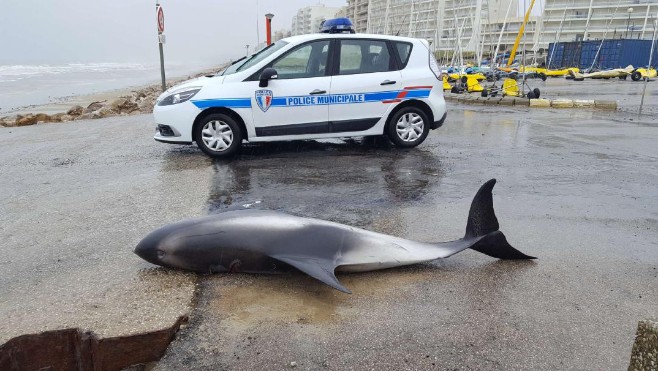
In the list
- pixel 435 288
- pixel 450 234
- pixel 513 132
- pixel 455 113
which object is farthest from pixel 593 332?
pixel 455 113

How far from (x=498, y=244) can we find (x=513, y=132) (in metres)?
7.68

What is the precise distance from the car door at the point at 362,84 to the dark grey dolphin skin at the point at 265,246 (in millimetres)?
4501

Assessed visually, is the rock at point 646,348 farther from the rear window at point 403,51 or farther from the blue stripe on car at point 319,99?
the rear window at point 403,51

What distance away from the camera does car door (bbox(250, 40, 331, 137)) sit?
A: 305 inches

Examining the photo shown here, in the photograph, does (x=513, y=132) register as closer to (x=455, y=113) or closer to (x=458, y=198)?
(x=455, y=113)

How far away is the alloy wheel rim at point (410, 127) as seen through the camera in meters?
8.57

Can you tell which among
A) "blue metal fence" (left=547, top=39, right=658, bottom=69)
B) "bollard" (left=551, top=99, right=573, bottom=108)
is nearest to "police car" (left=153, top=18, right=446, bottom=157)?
"bollard" (left=551, top=99, right=573, bottom=108)

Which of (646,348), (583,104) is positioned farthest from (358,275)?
(583,104)

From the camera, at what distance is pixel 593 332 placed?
302 centimetres

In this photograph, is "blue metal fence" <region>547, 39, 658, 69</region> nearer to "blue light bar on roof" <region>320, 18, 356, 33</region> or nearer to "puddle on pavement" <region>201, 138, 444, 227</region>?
"blue light bar on roof" <region>320, 18, 356, 33</region>

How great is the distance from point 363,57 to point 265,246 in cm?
542

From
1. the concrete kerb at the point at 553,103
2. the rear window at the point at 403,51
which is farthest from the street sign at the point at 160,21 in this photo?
the concrete kerb at the point at 553,103

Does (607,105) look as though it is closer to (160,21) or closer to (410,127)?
(410,127)

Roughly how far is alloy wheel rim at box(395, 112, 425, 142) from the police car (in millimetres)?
18
